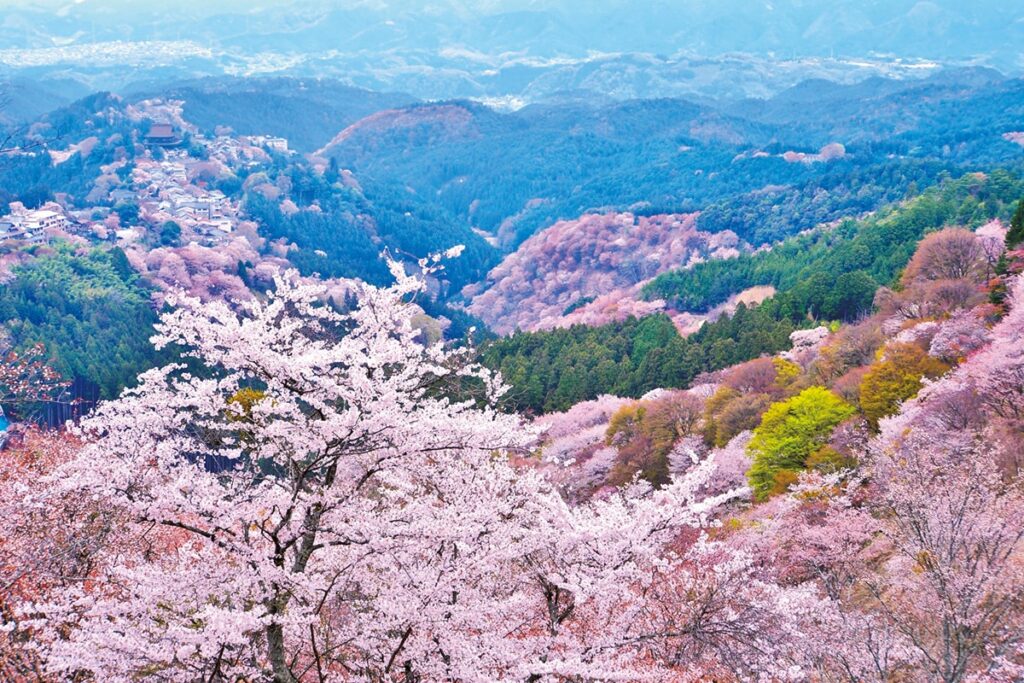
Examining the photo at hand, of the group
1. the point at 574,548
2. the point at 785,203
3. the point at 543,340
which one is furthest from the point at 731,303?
the point at 574,548

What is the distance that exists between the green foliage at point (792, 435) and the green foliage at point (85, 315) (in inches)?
2153

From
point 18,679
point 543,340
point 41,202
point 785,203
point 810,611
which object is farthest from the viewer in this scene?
point 41,202

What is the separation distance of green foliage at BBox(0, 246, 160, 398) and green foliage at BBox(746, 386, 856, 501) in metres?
54.7

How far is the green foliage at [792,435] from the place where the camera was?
120 ft

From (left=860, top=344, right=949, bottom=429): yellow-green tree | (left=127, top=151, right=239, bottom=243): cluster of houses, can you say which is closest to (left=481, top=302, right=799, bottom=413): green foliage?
(left=860, top=344, right=949, bottom=429): yellow-green tree

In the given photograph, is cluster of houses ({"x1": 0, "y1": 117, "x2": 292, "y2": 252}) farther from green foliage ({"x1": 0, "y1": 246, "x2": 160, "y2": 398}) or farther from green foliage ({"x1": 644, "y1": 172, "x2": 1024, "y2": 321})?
green foliage ({"x1": 644, "y1": 172, "x2": 1024, "y2": 321})

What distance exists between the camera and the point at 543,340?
260ft

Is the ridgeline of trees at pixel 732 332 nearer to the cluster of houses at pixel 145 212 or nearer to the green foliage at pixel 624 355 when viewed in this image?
the green foliage at pixel 624 355

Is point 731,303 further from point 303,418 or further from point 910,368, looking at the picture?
point 303,418

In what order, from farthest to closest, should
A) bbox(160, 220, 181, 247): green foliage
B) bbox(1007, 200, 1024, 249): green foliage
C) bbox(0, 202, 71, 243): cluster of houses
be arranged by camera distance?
bbox(160, 220, 181, 247): green foliage
bbox(0, 202, 71, 243): cluster of houses
bbox(1007, 200, 1024, 249): green foliage

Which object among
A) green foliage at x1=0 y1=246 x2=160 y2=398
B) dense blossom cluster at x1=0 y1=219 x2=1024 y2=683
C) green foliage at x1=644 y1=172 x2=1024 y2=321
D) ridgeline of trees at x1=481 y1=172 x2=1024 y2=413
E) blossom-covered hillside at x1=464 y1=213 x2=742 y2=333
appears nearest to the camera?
Answer: dense blossom cluster at x1=0 y1=219 x2=1024 y2=683

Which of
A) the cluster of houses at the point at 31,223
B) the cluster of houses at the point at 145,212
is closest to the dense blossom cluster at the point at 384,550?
the cluster of houses at the point at 145,212

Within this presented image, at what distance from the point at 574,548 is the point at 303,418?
4626 millimetres

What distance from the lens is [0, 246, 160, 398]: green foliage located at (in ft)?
281
